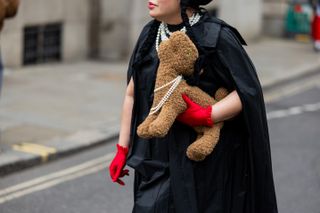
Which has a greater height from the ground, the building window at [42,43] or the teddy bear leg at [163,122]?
the teddy bear leg at [163,122]

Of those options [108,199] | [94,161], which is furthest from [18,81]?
[108,199]

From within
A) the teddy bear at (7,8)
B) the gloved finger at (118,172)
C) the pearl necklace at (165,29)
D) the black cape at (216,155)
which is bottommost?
the teddy bear at (7,8)

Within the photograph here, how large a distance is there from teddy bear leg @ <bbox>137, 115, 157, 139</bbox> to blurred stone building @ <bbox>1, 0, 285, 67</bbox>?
29.1 ft

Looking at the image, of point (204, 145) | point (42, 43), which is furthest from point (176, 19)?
point (42, 43)

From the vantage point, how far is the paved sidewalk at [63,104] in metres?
8.17

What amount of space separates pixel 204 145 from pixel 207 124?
0.11 meters

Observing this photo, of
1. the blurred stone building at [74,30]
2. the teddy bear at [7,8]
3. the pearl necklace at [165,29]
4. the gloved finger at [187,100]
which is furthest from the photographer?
the blurred stone building at [74,30]

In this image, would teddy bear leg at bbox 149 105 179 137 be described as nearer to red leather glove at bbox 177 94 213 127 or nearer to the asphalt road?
red leather glove at bbox 177 94 213 127

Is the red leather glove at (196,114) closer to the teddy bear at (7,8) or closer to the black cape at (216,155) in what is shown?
the black cape at (216,155)

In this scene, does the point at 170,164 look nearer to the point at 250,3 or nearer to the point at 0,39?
the point at 0,39

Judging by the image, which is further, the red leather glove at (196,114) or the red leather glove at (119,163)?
the red leather glove at (119,163)

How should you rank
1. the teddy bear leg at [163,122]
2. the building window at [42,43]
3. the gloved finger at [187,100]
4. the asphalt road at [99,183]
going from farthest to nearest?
the building window at [42,43], the asphalt road at [99,183], the gloved finger at [187,100], the teddy bear leg at [163,122]

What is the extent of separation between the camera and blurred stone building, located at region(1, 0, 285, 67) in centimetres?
1277

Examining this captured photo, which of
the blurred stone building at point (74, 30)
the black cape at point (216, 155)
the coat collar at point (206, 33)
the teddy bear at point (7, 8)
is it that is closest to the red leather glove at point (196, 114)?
the black cape at point (216, 155)
